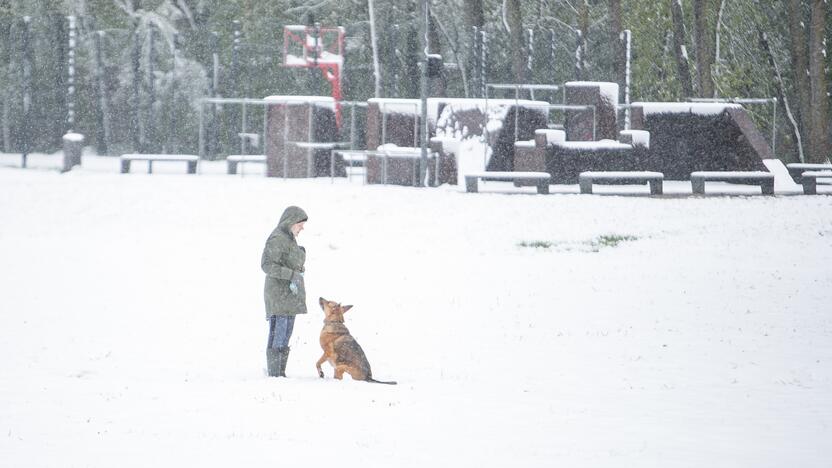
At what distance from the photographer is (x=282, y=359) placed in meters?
11.9

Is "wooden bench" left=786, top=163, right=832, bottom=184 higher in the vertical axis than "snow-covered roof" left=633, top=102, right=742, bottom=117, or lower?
lower

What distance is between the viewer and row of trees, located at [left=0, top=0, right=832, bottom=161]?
39344 millimetres

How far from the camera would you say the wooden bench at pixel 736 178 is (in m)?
29.8

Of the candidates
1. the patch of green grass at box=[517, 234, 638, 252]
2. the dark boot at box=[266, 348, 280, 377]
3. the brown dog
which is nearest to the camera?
the brown dog

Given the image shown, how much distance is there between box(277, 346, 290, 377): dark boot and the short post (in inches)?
883

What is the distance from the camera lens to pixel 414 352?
13.8m

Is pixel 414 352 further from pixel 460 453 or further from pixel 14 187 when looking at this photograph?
pixel 14 187

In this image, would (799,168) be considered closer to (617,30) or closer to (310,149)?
(617,30)

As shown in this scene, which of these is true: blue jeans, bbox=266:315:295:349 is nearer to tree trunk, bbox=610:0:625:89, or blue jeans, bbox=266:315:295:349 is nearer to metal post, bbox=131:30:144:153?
metal post, bbox=131:30:144:153

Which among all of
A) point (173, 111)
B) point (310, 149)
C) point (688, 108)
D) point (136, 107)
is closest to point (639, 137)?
point (688, 108)

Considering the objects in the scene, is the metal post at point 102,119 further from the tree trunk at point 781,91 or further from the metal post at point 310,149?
the tree trunk at point 781,91

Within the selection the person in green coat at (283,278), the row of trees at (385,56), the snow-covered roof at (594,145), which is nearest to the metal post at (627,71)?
the row of trees at (385,56)

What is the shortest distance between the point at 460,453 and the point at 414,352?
5.14 meters

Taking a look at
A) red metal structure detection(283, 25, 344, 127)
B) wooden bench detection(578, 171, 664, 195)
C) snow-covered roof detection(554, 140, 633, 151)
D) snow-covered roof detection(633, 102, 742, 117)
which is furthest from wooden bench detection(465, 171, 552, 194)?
red metal structure detection(283, 25, 344, 127)
